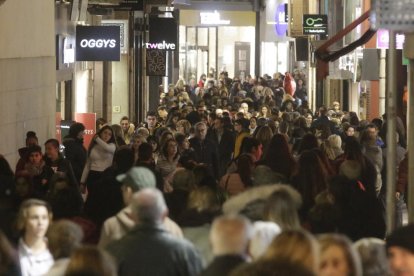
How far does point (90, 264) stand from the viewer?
20.6 ft

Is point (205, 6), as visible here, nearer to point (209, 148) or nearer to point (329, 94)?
point (329, 94)

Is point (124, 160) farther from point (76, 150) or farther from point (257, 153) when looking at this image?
point (76, 150)

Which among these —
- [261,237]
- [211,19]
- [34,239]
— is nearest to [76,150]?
[34,239]

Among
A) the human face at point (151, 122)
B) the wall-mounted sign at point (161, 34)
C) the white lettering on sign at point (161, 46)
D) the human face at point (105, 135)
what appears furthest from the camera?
the wall-mounted sign at point (161, 34)

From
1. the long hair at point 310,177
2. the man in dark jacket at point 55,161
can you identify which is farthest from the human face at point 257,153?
the long hair at point 310,177

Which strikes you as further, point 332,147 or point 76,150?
point 76,150

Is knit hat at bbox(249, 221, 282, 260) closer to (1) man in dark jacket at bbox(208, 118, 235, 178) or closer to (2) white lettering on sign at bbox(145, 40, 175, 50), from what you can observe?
(1) man in dark jacket at bbox(208, 118, 235, 178)

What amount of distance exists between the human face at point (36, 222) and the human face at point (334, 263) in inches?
95.0

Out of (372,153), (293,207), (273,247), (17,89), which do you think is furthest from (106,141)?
(273,247)

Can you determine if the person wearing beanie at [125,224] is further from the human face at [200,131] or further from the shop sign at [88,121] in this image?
the shop sign at [88,121]

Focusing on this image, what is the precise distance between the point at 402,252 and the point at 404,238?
78 millimetres

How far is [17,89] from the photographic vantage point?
61.0 ft

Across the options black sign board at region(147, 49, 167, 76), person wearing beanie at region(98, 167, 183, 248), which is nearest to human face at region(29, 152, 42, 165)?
Result: person wearing beanie at region(98, 167, 183, 248)

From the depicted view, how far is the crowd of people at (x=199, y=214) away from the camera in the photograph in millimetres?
6750
